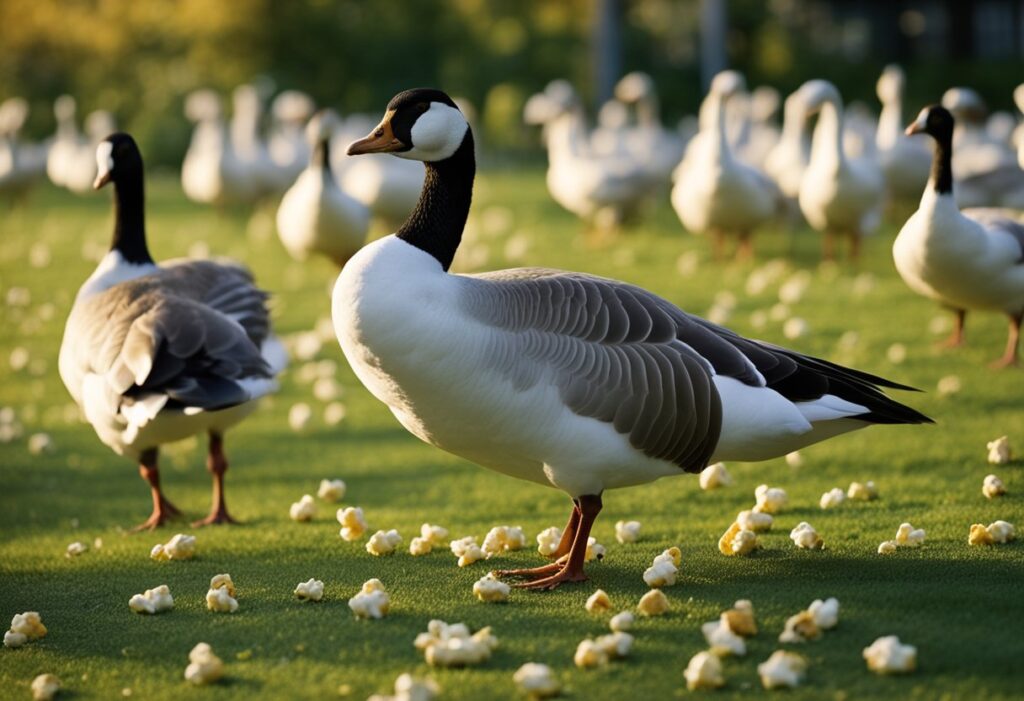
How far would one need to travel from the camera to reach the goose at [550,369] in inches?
183

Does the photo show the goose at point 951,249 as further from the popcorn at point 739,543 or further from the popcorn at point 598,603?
the popcorn at point 598,603

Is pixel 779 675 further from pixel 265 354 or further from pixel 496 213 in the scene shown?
pixel 496 213

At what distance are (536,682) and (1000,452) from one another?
3.66 m

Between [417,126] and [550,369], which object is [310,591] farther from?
[417,126]

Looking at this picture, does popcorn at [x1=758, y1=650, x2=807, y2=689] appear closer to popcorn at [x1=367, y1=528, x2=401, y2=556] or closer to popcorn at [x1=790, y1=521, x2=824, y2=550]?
popcorn at [x1=790, y1=521, x2=824, y2=550]

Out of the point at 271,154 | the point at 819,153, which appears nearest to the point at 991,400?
the point at 819,153

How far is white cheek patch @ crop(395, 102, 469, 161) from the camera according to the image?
502cm

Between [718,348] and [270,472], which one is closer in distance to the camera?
[718,348]

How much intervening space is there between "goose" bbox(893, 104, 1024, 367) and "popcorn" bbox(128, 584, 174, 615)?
5157mm

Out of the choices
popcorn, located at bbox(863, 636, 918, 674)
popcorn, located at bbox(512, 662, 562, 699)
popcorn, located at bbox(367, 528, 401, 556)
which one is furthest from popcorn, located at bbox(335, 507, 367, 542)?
popcorn, located at bbox(863, 636, 918, 674)

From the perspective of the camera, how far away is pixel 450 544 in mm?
5723

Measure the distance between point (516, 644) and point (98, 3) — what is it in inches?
1720

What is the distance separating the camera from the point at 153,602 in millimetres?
4871

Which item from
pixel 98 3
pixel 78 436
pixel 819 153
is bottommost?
pixel 78 436
